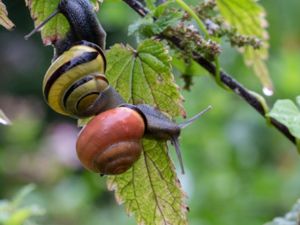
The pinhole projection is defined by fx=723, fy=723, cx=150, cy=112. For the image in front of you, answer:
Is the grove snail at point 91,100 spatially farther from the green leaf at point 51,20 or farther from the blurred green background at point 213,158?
the blurred green background at point 213,158

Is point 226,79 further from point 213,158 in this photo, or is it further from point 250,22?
point 213,158

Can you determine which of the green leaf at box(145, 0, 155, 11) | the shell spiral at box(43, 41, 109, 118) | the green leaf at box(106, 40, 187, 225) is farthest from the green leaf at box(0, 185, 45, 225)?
the green leaf at box(145, 0, 155, 11)

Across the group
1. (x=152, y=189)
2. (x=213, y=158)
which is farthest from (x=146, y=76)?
(x=213, y=158)

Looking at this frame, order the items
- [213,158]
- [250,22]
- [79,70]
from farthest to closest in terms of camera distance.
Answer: [213,158], [250,22], [79,70]

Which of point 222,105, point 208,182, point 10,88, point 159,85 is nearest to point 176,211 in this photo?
point 159,85

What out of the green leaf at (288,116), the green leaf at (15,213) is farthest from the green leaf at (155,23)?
the green leaf at (15,213)

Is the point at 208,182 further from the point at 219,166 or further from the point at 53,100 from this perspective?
the point at 53,100

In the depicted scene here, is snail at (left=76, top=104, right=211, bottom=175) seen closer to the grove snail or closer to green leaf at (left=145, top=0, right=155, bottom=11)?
the grove snail
